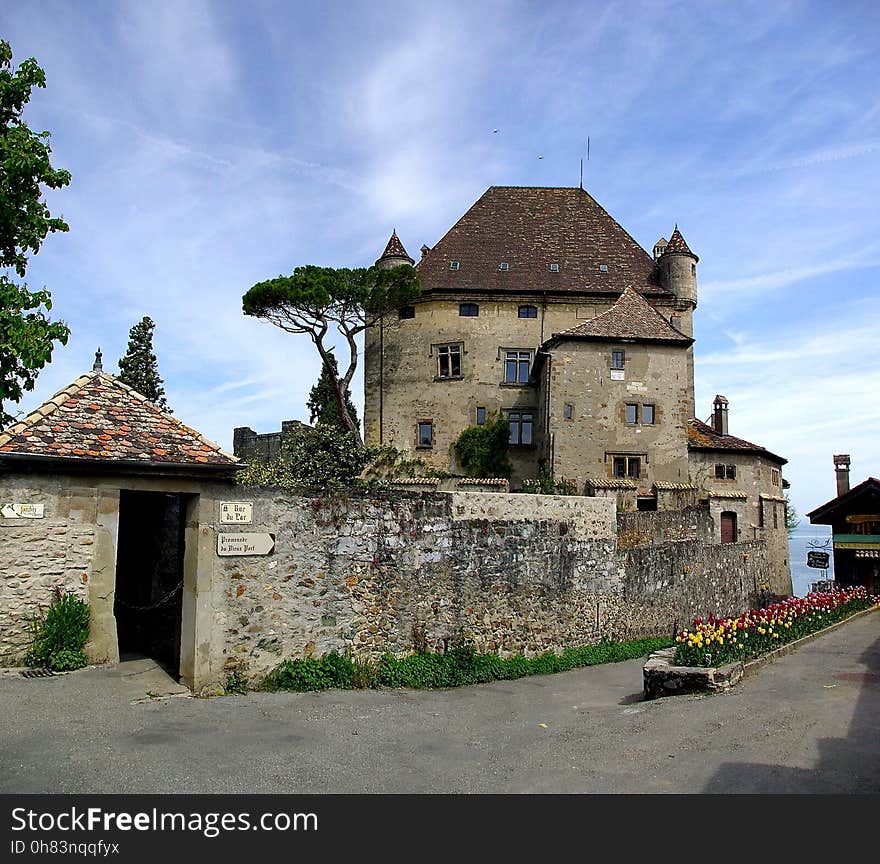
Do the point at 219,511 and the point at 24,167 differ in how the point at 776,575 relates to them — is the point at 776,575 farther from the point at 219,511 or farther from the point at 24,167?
the point at 24,167

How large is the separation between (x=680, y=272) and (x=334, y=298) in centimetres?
1672

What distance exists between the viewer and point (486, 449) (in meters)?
35.3

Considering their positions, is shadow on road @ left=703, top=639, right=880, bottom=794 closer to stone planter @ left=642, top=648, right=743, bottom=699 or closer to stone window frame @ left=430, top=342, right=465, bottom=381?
stone planter @ left=642, top=648, right=743, bottom=699

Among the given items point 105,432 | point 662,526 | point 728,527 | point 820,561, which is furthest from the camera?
point 820,561

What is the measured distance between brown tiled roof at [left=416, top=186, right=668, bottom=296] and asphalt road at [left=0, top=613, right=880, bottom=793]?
27.1m

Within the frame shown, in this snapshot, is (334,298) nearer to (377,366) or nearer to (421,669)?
(377,366)

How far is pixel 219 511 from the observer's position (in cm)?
1193

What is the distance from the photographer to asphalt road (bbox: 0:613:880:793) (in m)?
7.51

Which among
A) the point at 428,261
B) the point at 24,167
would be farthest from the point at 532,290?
the point at 24,167

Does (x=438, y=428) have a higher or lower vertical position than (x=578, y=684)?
higher

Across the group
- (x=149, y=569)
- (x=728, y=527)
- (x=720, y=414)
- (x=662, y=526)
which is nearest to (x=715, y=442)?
(x=728, y=527)

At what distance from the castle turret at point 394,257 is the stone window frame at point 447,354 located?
4673 mm

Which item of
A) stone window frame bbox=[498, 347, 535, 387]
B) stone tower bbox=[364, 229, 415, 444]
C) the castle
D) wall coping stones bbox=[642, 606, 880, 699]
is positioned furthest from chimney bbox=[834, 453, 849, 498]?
wall coping stones bbox=[642, 606, 880, 699]
